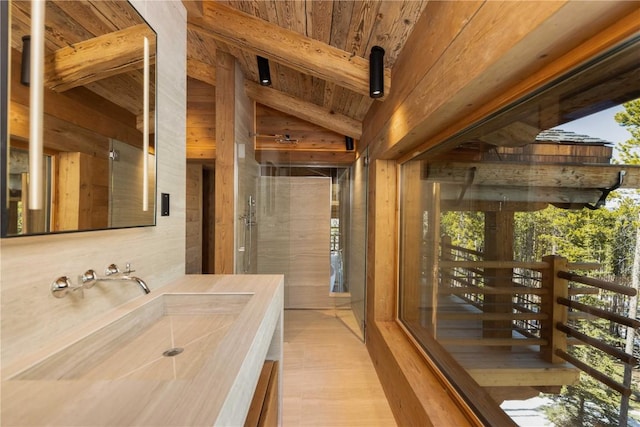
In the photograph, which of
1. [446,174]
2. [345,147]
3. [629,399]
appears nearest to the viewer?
[629,399]

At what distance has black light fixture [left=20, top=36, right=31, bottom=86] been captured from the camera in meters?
0.65

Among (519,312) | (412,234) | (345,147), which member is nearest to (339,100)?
(345,147)

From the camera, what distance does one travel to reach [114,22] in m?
0.98

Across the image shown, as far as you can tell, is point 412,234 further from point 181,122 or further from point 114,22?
point 114,22

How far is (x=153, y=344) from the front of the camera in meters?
0.93

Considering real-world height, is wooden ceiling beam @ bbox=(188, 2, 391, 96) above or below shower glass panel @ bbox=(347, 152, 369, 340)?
above

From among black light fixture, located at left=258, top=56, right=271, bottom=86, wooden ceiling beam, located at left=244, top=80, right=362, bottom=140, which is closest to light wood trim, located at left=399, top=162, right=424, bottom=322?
wooden ceiling beam, located at left=244, top=80, right=362, bottom=140

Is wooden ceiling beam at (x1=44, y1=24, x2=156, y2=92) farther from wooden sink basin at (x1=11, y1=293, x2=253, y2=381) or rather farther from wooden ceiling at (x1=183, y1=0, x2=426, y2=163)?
wooden ceiling at (x1=183, y1=0, x2=426, y2=163)

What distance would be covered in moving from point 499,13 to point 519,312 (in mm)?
1042

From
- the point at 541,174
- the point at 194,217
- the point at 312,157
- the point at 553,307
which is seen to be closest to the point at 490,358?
the point at 553,307

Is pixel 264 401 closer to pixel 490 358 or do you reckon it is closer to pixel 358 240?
pixel 490 358

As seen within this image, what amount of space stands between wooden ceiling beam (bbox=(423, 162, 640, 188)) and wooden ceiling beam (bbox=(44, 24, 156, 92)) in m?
1.50

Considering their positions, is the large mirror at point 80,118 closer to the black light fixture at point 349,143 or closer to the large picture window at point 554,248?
the large picture window at point 554,248

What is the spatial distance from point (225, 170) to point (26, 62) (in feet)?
6.03
